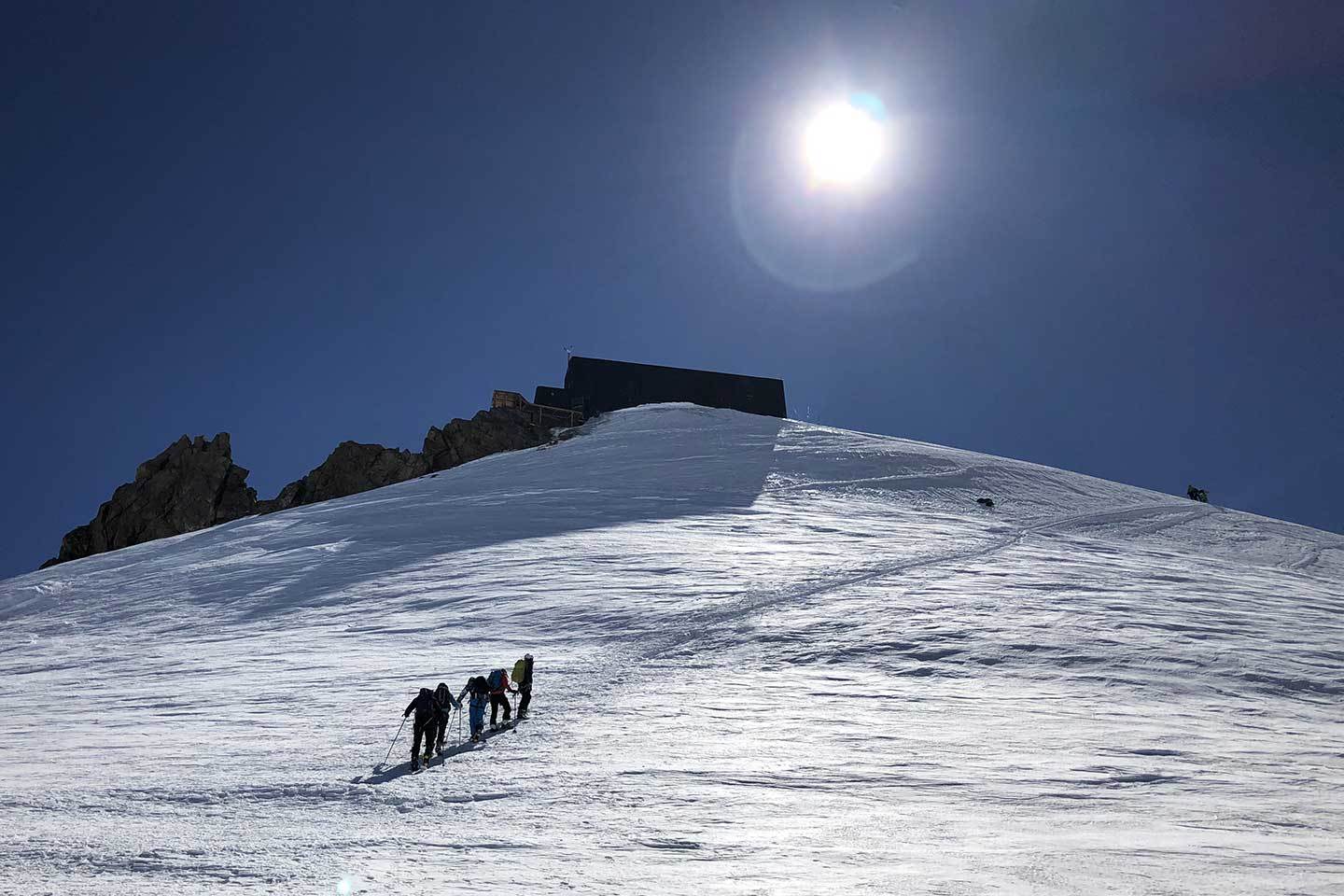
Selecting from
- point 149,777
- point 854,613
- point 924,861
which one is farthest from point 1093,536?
point 149,777

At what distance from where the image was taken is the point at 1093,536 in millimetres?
26125

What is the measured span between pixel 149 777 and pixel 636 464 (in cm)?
2833

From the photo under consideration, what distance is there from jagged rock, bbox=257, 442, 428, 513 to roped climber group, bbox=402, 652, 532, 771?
37367 mm

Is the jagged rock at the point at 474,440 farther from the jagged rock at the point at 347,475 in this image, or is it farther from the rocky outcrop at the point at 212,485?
the jagged rock at the point at 347,475

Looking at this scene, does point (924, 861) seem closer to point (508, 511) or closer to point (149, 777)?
point (149, 777)

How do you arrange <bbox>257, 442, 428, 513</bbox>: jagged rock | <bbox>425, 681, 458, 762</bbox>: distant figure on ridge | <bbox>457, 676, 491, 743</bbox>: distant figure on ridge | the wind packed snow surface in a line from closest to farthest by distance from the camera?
the wind packed snow surface, <bbox>425, 681, 458, 762</bbox>: distant figure on ridge, <bbox>457, 676, 491, 743</bbox>: distant figure on ridge, <bbox>257, 442, 428, 513</bbox>: jagged rock

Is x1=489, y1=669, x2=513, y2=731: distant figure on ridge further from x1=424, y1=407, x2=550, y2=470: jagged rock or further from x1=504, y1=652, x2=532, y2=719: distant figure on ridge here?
x1=424, y1=407, x2=550, y2=470: jagged rock

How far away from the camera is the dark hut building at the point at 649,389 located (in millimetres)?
65312

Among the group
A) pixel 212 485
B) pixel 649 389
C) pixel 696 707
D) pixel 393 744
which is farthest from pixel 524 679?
pixel 649 389

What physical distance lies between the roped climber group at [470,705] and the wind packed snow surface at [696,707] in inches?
18.4

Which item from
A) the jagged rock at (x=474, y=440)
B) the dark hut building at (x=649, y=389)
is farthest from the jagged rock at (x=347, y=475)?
the dark hut building at (x=649, y=389)

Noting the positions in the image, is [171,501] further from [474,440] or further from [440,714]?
[440,714]

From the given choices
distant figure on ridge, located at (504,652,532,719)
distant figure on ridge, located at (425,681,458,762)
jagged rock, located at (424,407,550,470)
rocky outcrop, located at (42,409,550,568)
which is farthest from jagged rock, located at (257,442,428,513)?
distant figure on ridge, located at (425,681,458,762)

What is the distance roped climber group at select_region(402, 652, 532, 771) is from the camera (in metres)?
9.74
